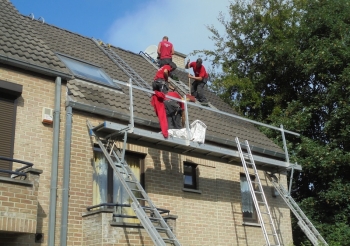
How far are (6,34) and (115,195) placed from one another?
4177 millimetres

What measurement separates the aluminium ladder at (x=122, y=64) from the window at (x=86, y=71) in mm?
1232

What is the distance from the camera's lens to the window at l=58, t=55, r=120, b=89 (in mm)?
12647

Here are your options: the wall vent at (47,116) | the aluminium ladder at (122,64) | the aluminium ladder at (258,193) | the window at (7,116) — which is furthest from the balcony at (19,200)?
the aluminium ladder at (122,64)

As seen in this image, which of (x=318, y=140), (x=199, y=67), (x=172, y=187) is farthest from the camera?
(x=318, y=140)

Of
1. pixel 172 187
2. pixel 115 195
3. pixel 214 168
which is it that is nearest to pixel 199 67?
pixel 214 168

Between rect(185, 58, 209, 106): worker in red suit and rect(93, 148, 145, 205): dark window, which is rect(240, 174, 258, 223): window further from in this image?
rect(93, 148, 145, 205): dark window

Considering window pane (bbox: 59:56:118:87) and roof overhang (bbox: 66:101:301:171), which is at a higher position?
window pane (bbox: 59:56:118:87)

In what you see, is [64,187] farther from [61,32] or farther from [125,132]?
[61,32]

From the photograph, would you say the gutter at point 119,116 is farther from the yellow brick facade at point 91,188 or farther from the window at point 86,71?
the window at point 86,71

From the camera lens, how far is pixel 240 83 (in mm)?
22219

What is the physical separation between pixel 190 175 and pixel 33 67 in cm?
504

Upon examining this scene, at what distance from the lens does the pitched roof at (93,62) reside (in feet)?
35.4

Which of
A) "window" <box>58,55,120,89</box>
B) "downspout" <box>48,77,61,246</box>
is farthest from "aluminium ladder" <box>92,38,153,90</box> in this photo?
"downspout" <box>48,77,61,246</box>

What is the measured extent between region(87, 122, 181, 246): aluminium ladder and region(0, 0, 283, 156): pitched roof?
2.66ft
